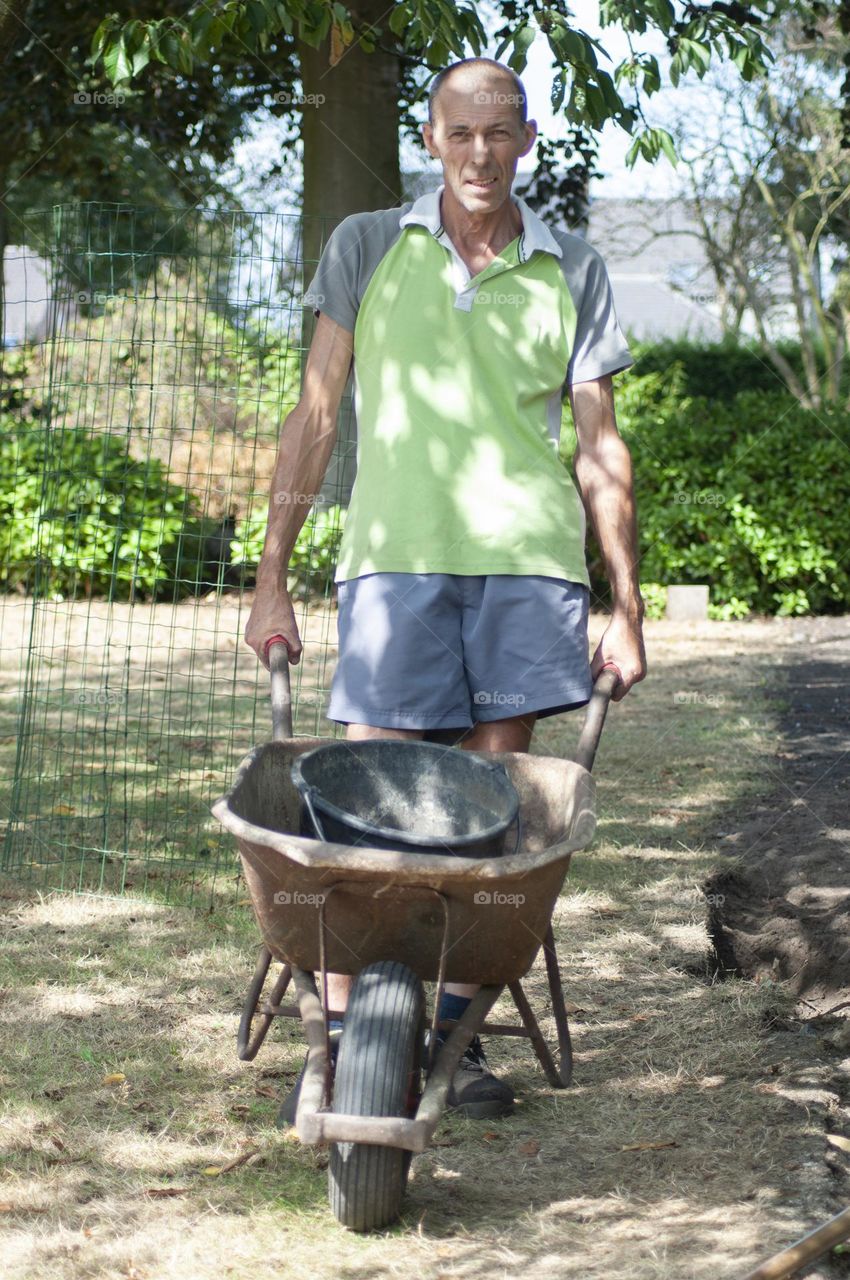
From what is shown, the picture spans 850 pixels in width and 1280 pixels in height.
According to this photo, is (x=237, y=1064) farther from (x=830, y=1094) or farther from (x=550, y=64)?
(x=550, y=64)

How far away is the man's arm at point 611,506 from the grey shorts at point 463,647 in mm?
90

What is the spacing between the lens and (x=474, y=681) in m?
2.77

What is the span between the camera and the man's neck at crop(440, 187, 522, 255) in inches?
109

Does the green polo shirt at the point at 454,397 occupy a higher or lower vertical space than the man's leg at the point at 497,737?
higher

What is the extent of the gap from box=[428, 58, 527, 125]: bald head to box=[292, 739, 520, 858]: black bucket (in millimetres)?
1279

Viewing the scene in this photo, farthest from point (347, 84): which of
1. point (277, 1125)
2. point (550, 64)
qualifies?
point (277, 1125)

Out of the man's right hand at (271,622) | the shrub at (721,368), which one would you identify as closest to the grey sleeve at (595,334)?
the man's right hand at (271,622)

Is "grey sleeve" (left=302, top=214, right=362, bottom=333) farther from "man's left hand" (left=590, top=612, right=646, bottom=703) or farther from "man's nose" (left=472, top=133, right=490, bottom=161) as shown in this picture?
"man's left hand" (left=590, top=612, right=646, bottom=703)

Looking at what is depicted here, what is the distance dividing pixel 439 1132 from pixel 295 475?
55.0 inches

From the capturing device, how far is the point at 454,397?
107 inches

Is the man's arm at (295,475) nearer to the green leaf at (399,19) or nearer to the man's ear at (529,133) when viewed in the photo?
the man's ear at (529,133)

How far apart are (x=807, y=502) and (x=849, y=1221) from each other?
8219mm

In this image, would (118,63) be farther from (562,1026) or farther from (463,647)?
(562,1026)

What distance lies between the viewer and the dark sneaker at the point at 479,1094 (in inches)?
112
